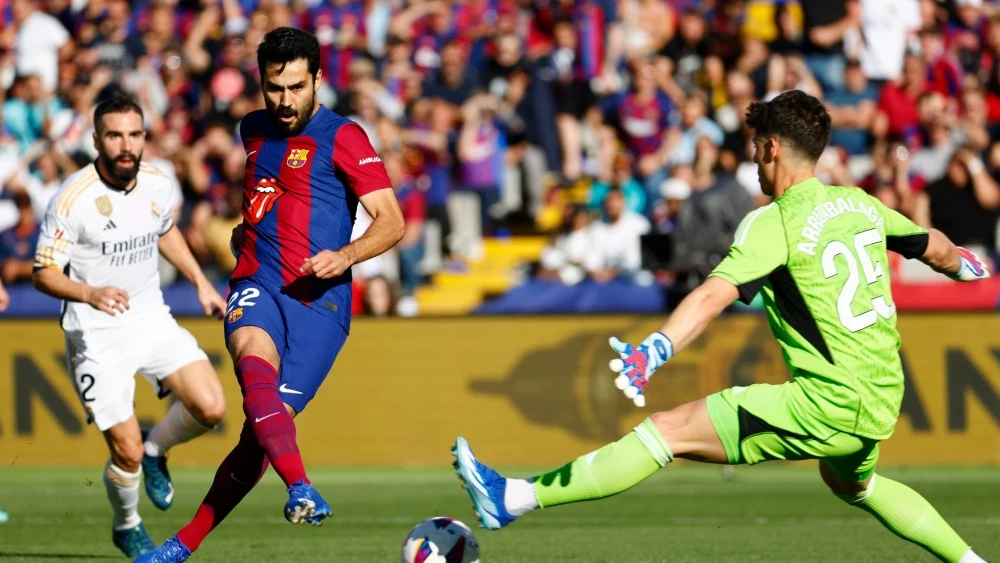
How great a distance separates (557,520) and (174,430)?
313 centimetres

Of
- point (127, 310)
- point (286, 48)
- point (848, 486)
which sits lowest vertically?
point (848, 486)

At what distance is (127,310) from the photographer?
8.42 m

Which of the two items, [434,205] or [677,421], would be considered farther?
[434,205]

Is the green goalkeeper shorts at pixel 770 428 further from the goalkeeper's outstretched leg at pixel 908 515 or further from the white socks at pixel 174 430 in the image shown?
the white socks at pixel 174 430

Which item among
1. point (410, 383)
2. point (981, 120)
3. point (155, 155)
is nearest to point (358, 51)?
point (155, 155)

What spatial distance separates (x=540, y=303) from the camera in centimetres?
1458

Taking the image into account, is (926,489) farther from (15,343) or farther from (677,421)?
(15,343)

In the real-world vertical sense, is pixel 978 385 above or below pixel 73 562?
below

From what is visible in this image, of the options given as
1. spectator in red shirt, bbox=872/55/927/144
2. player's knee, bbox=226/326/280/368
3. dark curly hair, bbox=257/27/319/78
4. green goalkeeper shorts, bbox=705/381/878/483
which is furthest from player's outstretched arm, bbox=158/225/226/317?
spectator in red shirt, bbox=872/55/927/144

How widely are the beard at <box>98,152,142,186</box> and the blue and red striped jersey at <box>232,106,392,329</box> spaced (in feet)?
5.40

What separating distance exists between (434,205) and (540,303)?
245 centimetres

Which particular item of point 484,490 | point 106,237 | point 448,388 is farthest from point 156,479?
point 448,388

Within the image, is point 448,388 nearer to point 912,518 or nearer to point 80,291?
point 80,291

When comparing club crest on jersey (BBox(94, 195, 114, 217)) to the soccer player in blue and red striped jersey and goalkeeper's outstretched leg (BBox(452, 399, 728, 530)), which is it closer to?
the soccer player in blue and red striped jersey
